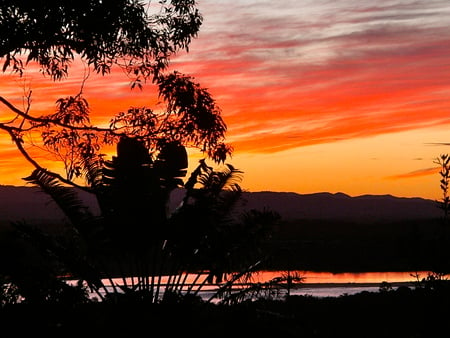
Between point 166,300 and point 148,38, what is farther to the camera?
point 148,38

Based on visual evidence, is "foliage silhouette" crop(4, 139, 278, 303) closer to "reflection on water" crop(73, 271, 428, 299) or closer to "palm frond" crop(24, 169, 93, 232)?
"palm frond" crop(24, 169, 93, 232)

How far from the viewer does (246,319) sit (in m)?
16.6

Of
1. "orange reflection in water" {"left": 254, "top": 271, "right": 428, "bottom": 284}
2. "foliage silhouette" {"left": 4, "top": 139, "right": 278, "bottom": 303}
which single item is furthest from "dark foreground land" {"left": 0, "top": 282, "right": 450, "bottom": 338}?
"orange reflection in water" {"left": 254, "top": 271, "right": 428, "bottom": 284}

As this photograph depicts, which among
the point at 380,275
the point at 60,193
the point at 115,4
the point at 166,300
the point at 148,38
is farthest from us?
the point at 380,275

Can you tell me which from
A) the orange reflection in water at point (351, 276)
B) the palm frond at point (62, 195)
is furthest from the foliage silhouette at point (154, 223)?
the orange reflection in water at point (351, 276)

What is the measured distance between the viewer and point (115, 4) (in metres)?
20.9

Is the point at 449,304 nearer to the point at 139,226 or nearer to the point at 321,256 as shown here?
the point at 139,226

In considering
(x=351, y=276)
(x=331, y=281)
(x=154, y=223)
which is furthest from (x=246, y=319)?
(x=351, y=276)

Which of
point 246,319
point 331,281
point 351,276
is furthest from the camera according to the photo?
point 351,276

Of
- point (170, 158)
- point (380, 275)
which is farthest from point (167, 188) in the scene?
point (380, 275)

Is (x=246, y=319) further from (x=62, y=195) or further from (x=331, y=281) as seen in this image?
(x=331, y=281)

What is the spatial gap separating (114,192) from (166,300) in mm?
2191

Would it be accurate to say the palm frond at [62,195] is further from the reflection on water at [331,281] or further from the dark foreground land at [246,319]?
the reflection on water at [331,281]

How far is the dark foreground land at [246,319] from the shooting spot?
50.6 feet
